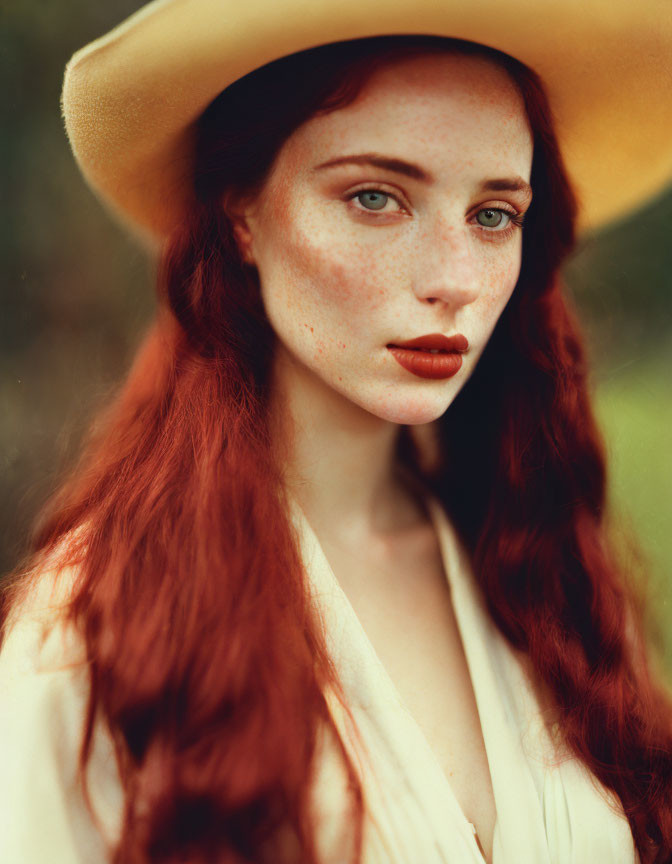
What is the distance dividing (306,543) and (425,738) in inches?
10.1

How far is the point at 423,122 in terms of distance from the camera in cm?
94

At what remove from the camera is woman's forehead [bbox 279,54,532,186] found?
94cm

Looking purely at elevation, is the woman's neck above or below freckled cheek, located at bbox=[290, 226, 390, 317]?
below

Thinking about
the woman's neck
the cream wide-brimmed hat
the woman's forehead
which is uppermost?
the cream wide-brimmed hat

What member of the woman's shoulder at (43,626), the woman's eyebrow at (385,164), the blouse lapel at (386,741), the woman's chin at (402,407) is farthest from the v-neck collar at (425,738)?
the woman's eyebrow at (385,164)

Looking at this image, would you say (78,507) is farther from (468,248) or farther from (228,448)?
(468,248)

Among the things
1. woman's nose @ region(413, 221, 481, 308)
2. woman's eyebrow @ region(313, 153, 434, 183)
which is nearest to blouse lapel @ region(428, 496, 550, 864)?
woman's nose @ region(413, 221, 481, 308)

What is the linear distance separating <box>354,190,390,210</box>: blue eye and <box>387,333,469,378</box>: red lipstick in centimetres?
15

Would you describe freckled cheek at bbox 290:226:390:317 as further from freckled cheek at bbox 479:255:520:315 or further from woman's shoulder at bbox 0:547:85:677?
woman's shoulder at bbox 0:547:85:677

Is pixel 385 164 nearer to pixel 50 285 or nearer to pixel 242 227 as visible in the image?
pixel 242 227

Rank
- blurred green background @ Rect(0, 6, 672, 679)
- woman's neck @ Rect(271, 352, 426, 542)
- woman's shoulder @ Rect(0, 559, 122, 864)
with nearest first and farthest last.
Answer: woman's shoulder @ Rect(0, 559, 122, 864)
woman's neck @ Rect(271, 352, 426, 542)
blurred green background @ Rect(0, 6, 672, 679)

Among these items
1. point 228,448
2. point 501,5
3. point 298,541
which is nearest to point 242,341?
point 228,448

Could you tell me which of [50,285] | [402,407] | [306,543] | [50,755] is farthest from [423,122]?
[50,755]

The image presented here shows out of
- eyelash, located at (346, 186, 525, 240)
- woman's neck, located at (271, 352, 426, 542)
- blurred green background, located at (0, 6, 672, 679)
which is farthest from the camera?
blurred green background, located at (0, 6, 672, 679)
